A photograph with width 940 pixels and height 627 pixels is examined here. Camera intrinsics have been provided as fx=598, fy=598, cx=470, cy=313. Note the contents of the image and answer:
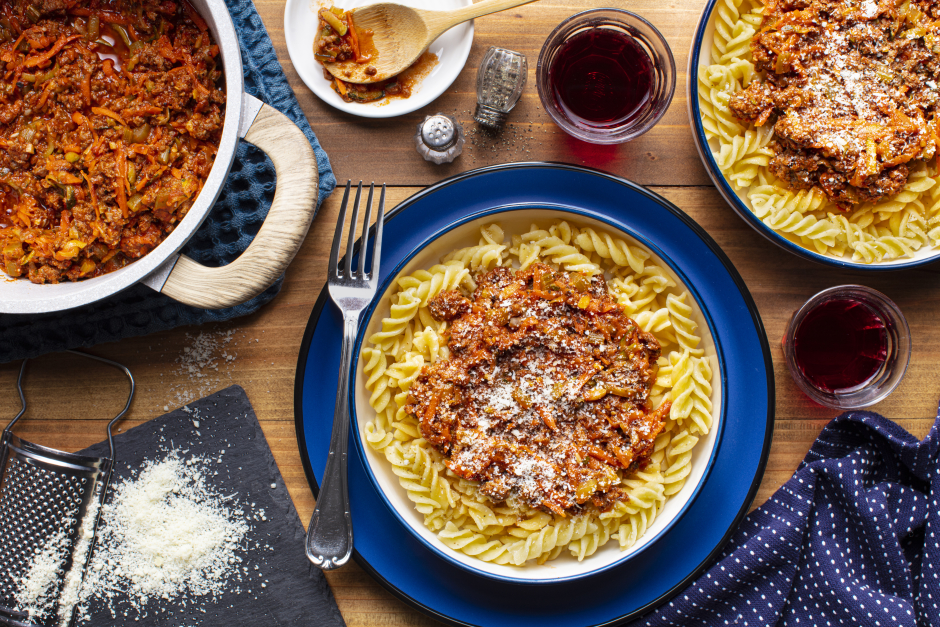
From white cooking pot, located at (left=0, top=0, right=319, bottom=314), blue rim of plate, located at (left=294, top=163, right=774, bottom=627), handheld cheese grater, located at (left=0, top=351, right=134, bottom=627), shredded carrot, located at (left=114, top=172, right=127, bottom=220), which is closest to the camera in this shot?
white cooking pot, located at (left=0, top=0, right=319, bottom=314)

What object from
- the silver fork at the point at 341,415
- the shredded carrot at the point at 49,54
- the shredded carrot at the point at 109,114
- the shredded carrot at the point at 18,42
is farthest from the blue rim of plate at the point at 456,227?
the shredded carrot at the point at 18,42

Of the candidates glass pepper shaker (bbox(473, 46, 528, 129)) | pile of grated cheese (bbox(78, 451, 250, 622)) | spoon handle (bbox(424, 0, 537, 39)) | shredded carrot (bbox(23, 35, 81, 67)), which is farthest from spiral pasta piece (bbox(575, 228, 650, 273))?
shredded carrot (bbox(23, 35, 81, 67))

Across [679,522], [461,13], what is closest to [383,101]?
[461,13]

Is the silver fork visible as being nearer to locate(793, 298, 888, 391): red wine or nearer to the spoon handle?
the spoon handle

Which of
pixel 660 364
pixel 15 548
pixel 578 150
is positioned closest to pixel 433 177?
pixel 578 150

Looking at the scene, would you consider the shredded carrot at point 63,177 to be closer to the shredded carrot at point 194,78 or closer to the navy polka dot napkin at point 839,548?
the shredded carrot at point 194,78

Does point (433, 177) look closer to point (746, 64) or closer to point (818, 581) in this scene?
point (746, 64)
